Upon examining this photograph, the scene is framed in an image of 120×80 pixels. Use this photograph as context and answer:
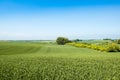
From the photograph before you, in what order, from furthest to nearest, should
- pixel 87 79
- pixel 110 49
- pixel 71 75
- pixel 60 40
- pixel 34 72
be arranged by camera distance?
pixel 60 40 → pixel 110 49 → pixel 34 72 → pixel 71 75 → pixel 87 79

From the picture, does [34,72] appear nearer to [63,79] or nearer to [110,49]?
[63,79]

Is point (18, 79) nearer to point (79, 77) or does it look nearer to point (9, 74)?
point (9, 74)

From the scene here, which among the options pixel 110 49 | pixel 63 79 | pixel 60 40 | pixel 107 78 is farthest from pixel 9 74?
pixel 60 40

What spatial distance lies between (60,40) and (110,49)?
81938 millimetres

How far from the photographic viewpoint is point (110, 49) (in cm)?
6500

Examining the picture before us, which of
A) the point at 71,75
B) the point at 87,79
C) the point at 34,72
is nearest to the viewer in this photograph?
the point at 87,79

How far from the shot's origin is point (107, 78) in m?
18.7

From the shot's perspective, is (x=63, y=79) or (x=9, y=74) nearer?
(x=63, y=79)

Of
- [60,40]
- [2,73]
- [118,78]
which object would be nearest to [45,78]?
[2,73]

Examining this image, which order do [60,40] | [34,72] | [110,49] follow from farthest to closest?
[60,40], [110,49], [34,72]

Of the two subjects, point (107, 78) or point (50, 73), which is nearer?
point (107, 78)

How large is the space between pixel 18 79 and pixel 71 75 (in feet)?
19.0

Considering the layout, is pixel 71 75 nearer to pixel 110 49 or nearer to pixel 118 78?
pixel 118 78

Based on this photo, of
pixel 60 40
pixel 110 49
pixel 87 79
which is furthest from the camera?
pixel 60 40
